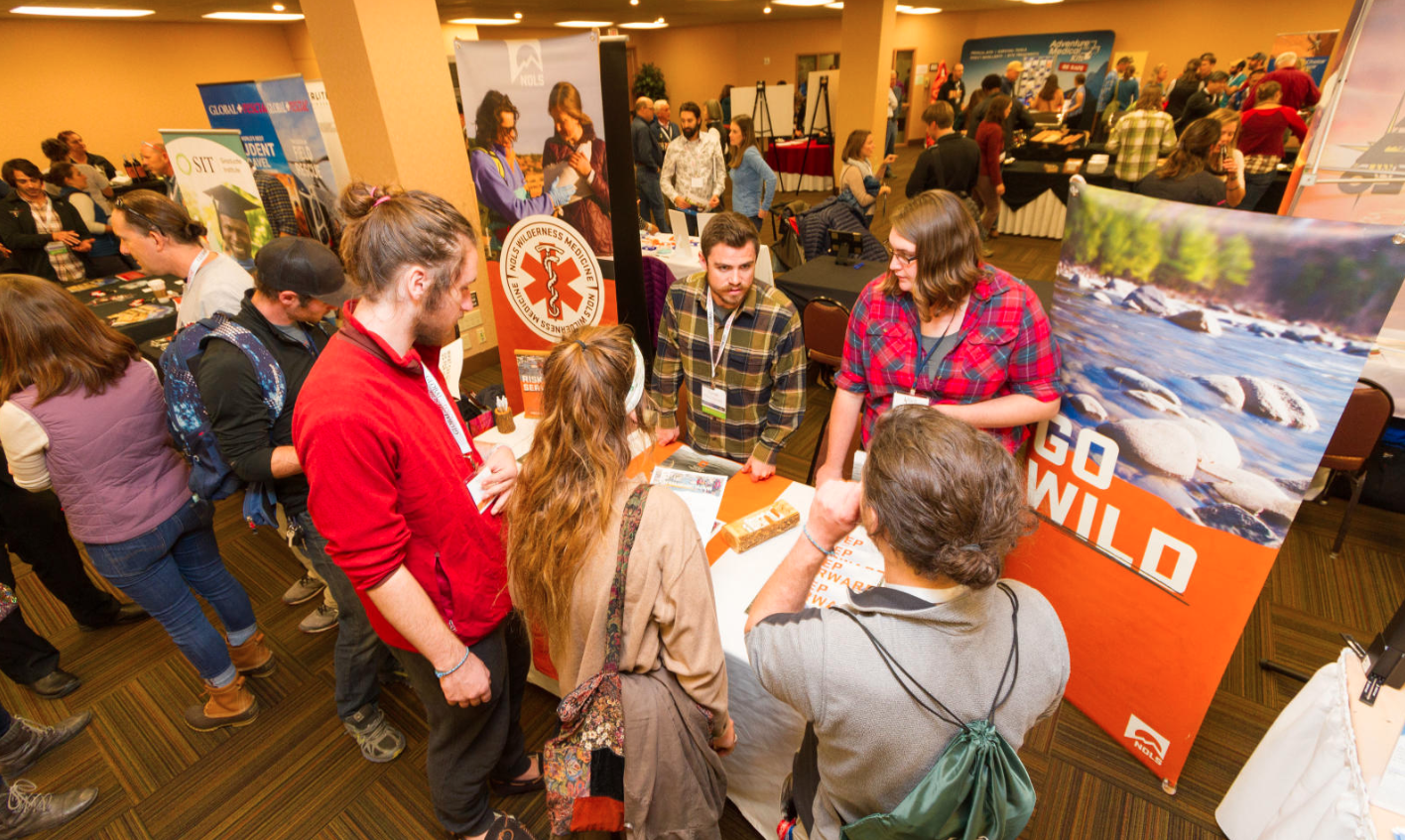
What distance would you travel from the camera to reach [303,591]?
2738 millimetres

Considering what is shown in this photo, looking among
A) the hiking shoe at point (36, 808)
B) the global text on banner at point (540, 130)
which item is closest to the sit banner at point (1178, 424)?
the global text on banner at point (540, 130)

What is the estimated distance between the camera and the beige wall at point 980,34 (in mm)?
11023

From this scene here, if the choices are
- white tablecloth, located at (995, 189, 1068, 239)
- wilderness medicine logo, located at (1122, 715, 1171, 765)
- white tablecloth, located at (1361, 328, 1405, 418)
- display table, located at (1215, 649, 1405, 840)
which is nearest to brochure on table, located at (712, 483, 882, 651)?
display table, located at (1215, 649, 1405, 840)

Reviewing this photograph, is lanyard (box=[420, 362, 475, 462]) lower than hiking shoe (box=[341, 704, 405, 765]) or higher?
higher

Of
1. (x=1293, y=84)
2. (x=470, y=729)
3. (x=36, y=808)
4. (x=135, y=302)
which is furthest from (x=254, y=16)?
(x=1293, y=84)

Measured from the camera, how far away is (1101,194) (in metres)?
1.58

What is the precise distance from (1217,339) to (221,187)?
518 cm

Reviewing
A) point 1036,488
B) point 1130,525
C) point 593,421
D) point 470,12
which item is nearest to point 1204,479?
point 1130,525

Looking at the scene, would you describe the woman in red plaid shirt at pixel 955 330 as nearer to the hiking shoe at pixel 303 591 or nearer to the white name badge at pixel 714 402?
the white name badge at pixel 714 402

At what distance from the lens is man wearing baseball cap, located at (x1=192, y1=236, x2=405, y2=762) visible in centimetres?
156

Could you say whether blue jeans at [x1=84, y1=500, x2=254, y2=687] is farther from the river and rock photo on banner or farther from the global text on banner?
the river and rock photo on banner

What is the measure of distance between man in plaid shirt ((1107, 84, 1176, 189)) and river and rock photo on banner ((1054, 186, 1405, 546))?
16.7 ft

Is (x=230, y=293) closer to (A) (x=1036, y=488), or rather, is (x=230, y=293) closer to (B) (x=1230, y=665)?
(A) (x=1036, y=488)

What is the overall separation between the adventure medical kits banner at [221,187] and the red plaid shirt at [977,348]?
4108 millimetres
